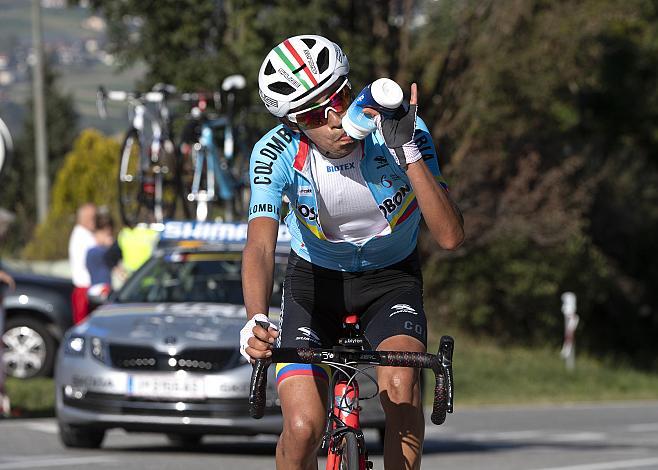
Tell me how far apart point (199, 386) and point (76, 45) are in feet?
321

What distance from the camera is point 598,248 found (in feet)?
122

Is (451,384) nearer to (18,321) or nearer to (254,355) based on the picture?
(254,355)

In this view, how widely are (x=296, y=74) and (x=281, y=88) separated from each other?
0.25ft

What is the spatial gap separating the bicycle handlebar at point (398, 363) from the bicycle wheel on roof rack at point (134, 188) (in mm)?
12087

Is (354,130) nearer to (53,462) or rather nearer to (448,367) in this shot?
(448,367)

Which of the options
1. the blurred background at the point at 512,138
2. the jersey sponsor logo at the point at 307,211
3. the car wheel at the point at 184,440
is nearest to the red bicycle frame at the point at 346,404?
the jersey sponsor logo at the point at 307,211

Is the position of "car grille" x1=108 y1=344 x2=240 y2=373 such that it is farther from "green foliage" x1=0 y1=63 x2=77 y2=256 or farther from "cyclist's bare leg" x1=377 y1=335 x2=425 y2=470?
"green foliage" x1=0 y1=63 x2=77 y2=256

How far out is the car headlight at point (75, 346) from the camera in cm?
1226

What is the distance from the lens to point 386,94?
5.65m

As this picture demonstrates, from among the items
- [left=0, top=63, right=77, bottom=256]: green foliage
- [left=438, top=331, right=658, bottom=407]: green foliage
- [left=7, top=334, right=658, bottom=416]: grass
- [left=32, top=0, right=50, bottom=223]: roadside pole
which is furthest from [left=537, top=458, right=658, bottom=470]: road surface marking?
[left=0, top=63, right=77, bottom=256]: green foliage

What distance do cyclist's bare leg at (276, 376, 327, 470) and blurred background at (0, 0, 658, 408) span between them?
17.1 metres

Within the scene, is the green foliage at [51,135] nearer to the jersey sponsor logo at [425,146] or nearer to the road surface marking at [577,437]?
the road surface marking at [577,437]

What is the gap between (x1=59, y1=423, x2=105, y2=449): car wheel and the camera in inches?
489

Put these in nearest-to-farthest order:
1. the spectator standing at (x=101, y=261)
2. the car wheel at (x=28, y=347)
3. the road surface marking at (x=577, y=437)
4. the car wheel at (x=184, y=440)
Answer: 1. the car wheel at (x=184, y=440)
2. the road surface marking at (x=577, y=437)
3. the spectator standing at (x=101, y=261)
4. the car wheel at (x=28, y=347)
